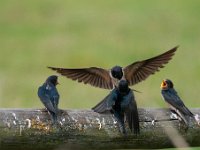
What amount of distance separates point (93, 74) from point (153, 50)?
37.4 feet

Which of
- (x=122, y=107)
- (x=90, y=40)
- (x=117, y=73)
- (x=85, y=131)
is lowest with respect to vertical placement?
(x=85, y=131)

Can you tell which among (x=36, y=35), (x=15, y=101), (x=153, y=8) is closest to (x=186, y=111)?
(x=15, y=101)

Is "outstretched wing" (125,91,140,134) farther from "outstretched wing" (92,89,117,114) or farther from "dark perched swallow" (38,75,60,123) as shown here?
"dark perched swallow" (38,75,60,123)

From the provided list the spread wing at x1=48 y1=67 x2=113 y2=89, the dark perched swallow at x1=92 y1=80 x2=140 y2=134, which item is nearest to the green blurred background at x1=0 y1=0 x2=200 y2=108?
the spread wing at x1=48 y1=67 x2=113 y2=89

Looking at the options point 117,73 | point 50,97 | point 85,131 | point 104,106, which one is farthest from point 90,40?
point 85,131

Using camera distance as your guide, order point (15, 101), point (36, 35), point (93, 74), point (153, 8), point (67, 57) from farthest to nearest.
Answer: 1. point (153, 8)
2. point (36, 35)
3. point (67, 57)
4. point (15, 101)
5. point (93, 74)

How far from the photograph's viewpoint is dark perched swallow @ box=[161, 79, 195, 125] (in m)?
5.55

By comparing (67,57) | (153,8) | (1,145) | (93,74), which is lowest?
(1,145)

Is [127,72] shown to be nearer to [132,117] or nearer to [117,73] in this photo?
[117,73]

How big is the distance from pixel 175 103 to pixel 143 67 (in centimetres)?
108

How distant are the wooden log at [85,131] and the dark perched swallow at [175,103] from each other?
0.05 metres

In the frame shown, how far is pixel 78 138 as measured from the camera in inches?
206

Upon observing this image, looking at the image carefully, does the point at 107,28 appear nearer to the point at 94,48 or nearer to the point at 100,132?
the point at 94,48

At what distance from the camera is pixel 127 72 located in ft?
22.0
